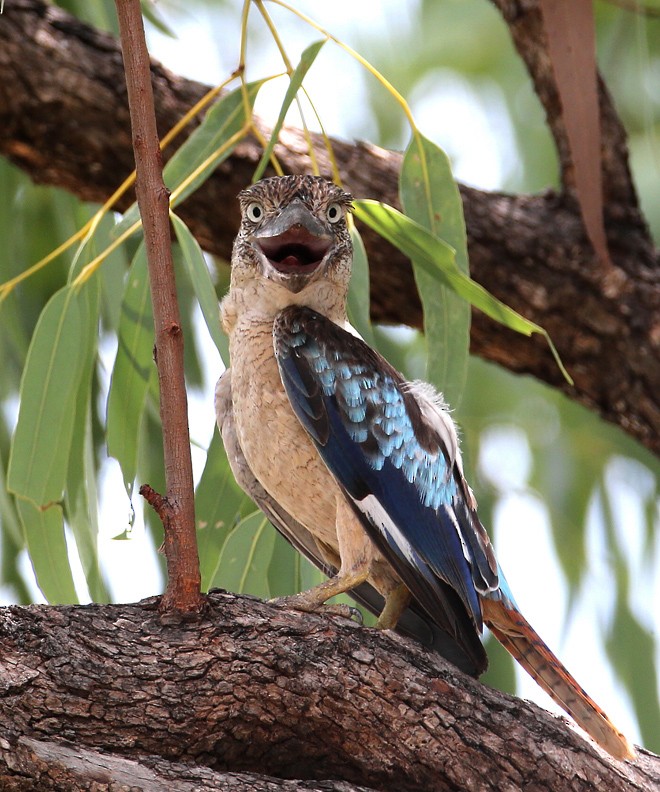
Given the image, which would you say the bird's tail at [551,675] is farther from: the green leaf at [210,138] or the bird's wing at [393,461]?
the green leaf at [210,138]

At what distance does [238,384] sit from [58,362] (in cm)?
39

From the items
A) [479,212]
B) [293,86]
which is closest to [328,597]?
[293,86]

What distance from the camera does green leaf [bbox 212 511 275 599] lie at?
96.5 inches

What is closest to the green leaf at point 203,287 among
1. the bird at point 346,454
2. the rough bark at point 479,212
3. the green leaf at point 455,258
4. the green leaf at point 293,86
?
the bird at point 346,454

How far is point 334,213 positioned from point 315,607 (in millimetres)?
834

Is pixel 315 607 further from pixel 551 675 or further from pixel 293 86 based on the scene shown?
pixel 293 86

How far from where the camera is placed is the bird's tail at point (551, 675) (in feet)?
6.81

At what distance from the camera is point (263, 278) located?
239 cm

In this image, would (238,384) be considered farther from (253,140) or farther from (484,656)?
(253,140)

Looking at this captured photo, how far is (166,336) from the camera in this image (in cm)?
170

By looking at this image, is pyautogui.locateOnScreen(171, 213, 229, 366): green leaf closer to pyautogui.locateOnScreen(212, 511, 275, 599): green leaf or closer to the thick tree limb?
pyautogui.locateOnScreen(212, 511, 275, 599): green leaf

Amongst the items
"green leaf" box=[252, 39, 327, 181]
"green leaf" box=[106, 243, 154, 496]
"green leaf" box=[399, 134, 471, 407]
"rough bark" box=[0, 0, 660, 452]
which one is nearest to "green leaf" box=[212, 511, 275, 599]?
"green leaf" box=[106, 243, 154, 496]

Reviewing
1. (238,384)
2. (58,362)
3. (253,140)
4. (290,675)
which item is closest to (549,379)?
(253,140)

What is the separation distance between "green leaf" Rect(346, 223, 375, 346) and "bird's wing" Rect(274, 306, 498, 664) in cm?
15
